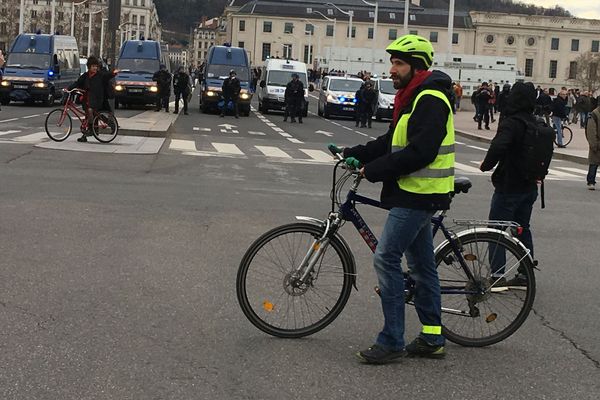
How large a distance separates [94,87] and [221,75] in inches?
729

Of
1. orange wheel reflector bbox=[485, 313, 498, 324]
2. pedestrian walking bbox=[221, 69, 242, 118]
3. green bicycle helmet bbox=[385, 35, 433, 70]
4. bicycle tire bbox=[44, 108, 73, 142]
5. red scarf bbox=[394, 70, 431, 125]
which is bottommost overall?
orange wheel reflector bbox=[485, 313, 498, 324]

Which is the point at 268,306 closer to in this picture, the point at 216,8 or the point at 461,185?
the point at 461,185

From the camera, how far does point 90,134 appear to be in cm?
1880

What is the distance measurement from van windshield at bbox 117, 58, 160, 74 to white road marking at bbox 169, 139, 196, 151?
1565 cm

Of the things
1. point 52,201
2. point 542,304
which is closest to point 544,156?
point 542,304

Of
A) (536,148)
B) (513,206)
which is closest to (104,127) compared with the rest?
(513,206)

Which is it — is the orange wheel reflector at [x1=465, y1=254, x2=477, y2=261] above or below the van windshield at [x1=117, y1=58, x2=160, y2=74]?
below

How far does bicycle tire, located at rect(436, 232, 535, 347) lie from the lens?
5551 mm

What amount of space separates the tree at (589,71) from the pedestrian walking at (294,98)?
95.7 meters

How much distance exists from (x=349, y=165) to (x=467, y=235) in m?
0.97

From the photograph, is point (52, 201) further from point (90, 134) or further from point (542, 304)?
point (90, 134)

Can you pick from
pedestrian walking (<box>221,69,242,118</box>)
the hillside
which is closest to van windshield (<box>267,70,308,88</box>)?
pedestrian walking (<box>221,69,242,118</box>)

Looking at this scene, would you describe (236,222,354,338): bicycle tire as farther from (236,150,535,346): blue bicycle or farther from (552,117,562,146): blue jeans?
(552,117,562,146): blue jeans

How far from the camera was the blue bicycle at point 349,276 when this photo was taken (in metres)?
5.36
